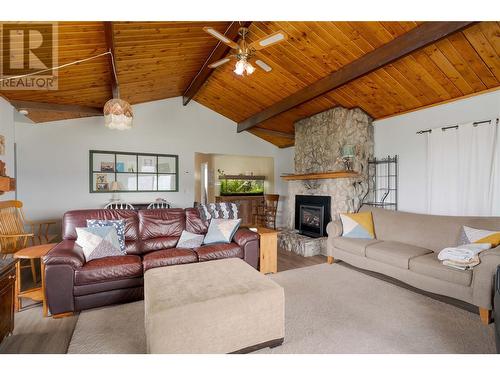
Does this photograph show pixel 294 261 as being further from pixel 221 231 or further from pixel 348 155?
pixel 348 155

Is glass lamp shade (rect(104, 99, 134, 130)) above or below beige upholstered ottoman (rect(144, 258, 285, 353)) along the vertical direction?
above

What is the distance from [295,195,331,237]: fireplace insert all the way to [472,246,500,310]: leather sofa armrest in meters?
2.61

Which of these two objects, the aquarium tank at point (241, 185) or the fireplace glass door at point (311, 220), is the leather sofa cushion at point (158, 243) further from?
the aquarium tank at point (241, 185)

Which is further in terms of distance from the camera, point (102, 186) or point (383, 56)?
point (102, 186)

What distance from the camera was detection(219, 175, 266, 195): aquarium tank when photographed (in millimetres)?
7945

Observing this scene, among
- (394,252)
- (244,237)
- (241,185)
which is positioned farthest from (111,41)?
(241,185)

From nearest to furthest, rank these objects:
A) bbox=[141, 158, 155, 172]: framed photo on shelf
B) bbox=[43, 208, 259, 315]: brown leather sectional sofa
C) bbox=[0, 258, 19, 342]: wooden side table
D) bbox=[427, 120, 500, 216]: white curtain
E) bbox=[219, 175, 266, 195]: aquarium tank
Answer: bbox=[0, 258, 19, 342]: wooden side table
bbox=[43, 208, 259, 315]: brown leather sectional sofa
bbox=[427, 120, 500, 216]: white curtain
bbox=[141, 158, 155, 172]: framed photo on shelf
bbox=[219, 175, 266, 195]: aquarium tank

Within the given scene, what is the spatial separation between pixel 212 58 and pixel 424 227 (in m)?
4.06

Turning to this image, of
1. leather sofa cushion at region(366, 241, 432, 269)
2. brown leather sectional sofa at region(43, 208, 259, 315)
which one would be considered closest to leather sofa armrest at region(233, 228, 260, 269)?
brown leather sectional sofa at region(43, 208, 259, 315)

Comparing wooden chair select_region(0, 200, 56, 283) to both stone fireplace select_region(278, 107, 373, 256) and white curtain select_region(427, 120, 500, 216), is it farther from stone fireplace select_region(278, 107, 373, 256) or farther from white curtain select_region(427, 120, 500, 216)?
white curtain select_region(427, 120, 500, 216)

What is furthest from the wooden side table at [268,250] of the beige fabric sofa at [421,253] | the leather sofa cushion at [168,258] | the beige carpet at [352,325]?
the beige fabric sofa at [421,253]

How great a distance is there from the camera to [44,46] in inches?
107

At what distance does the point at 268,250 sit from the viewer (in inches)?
132
